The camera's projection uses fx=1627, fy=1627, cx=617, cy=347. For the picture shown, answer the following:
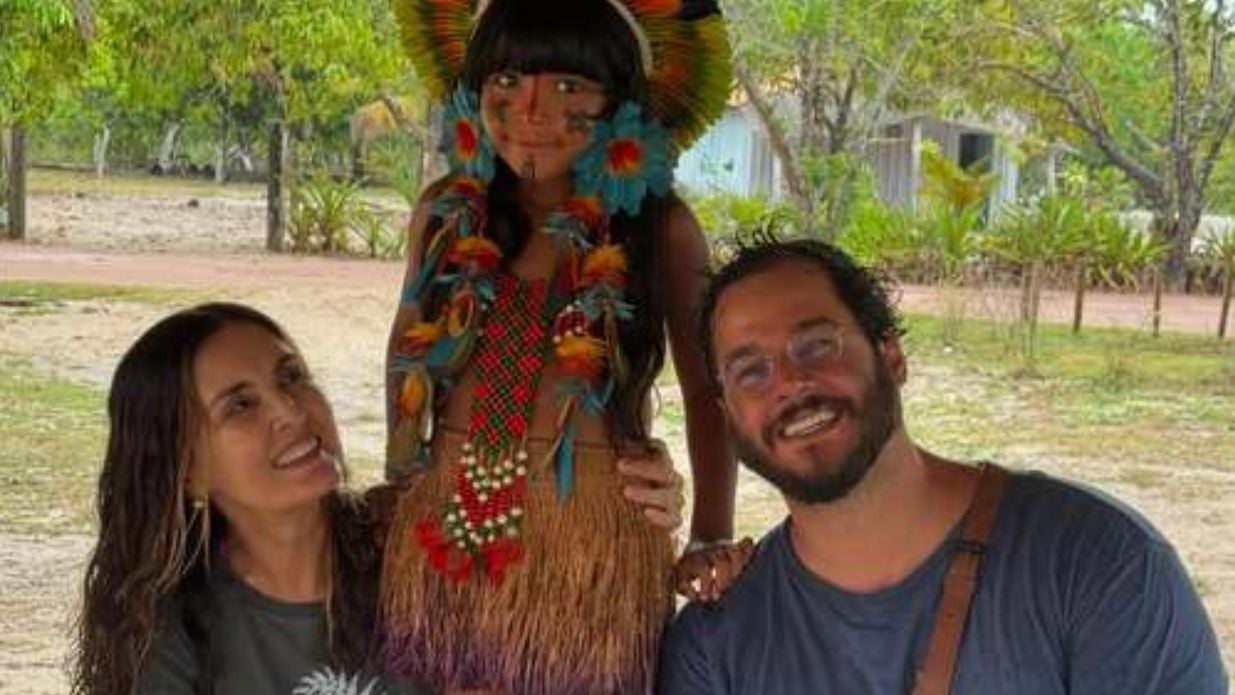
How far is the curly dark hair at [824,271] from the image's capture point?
208 centimetres

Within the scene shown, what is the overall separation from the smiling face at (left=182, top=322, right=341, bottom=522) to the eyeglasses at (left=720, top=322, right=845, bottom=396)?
565mm

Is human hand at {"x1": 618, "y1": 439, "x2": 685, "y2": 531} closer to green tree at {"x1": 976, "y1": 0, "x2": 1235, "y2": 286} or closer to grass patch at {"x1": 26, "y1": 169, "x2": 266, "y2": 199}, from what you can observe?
green tree at {"x1": 976, "y1": 0, "x2": 1235, "y2": 286}

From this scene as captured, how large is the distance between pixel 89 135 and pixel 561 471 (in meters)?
37.4

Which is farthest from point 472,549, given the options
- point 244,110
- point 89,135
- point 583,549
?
point 89,135

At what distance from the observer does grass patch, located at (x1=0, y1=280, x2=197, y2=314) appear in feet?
44.3

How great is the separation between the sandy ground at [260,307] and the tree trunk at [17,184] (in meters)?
0.26

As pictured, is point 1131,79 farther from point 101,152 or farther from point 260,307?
point 101,152

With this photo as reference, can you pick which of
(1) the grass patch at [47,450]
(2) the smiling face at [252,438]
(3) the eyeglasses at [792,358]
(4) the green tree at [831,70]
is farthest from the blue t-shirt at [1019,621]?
(4) the green tree at [831,70]

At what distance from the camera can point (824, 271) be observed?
211cm

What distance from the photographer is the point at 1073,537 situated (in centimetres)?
195

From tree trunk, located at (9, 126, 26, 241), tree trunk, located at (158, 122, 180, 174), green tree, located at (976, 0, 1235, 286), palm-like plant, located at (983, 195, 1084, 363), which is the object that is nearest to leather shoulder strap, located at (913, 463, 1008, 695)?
green tree, located at (976, 0, 1235, 286)

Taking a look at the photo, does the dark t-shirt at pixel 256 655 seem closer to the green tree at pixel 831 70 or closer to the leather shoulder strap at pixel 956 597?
the leather shoulder strap at pixel 956 597

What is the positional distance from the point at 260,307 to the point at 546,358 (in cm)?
1120

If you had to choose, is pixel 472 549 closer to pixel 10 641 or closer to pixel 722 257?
pixel 722 257
